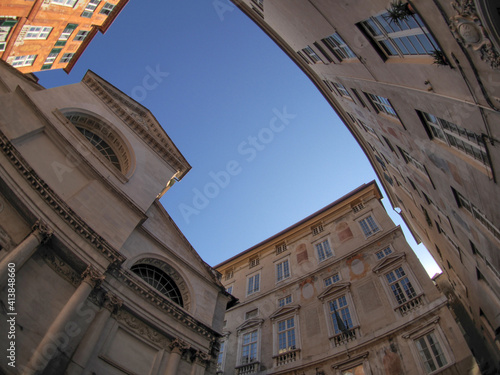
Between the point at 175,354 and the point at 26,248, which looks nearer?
the point at 26,248

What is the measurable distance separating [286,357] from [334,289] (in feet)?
17.6

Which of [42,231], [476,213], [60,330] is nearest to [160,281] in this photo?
[60,330]

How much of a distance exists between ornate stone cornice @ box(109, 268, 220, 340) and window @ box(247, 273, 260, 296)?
31.8 feet

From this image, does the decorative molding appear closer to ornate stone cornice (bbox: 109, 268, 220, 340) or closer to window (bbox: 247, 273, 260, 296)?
ornate stone cornice (bbox: 109, 268, 220, 340)

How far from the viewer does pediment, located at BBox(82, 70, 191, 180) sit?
64.5 feet

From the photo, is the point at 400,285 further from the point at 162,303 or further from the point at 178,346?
the point at 162,303

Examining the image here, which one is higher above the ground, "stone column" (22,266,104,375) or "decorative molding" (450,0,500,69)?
"decorative molding" (450,0,500,69)

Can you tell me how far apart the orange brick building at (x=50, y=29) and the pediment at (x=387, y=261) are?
34309mm

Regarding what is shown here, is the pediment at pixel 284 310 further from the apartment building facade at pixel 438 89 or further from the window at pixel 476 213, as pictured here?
the window at pixel 476 213

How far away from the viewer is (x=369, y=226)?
68.5 ft

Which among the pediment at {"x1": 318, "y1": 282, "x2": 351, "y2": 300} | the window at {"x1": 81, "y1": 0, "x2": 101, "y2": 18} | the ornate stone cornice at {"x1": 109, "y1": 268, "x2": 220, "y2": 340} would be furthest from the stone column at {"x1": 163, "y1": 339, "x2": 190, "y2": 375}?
the window at {"x1": 81, "y1": 0, "x2": 101, "y2": 18}

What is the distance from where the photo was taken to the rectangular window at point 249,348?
19.4 metres

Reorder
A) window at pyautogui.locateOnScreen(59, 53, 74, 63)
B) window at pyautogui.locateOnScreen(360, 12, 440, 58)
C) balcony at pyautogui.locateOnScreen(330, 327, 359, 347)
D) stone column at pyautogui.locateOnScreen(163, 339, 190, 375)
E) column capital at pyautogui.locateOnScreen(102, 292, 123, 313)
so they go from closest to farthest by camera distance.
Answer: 1. window at pyautogui.locateOnScreen(360, 12, 440, 58)
2. column capital at pyautogui.locateOnScreen(102, 292, 123, 313)
3. stone column at pyautogui.locateOnScreen(163, 339, 190, 375)
4. balcony at pyautogui.locateOnScreen(330, 327, 359, 347)
5. window at pyautogui.locateOnScreen(59, 53, 74, 63)

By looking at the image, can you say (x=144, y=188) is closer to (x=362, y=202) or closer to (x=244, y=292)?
(x=244, y=292)
